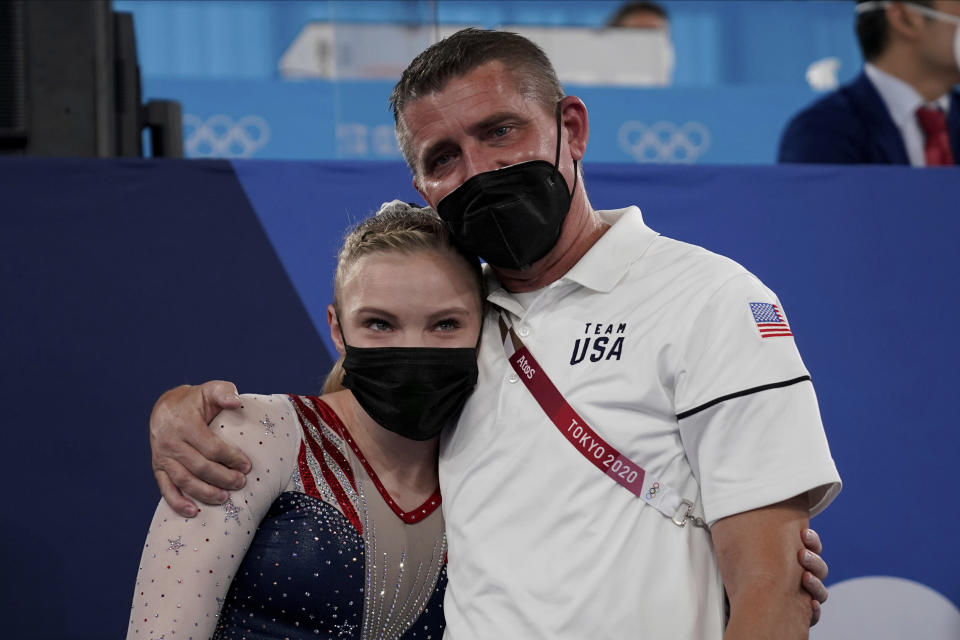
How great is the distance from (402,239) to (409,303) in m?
0.13

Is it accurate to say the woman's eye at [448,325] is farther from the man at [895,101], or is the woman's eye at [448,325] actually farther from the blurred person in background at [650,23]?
the blurred person in background at [650,23]

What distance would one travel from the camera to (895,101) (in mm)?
3803

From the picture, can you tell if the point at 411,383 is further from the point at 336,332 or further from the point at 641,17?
the point at 641,17

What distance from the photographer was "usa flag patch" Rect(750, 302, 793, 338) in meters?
1.66

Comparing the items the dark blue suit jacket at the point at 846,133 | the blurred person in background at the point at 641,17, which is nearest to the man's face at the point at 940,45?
the dark blue suit jacket at the point at 846,133

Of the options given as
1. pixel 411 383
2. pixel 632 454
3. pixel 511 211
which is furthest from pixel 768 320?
pixel 411 383

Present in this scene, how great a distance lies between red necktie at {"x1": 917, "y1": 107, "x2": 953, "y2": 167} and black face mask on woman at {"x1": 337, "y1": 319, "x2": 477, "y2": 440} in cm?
250

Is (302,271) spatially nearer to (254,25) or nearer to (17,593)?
(17,593)

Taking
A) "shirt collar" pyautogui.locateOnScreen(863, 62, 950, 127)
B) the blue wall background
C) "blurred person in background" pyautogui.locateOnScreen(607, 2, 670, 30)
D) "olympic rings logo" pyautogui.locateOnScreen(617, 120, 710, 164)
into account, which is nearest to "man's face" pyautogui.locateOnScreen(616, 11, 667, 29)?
"blurred person in background" pyautogui.locateOnScreen(607, 2, 670, 30)

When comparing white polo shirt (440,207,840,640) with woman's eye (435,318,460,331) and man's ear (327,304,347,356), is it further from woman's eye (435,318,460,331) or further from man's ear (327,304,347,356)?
man's ear (327,304,347,356)

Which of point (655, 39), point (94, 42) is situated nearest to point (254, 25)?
point (655, 39)

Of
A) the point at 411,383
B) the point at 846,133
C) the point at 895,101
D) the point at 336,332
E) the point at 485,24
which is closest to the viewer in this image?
the point at 411,383

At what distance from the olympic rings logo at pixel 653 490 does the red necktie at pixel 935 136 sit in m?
2.53

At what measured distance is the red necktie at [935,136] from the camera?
3.79 metres
